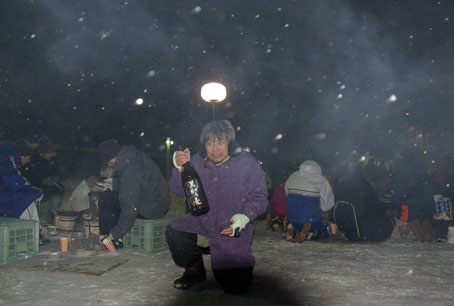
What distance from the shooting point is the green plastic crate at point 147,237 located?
5082mm

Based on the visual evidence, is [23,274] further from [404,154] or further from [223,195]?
[404,154]

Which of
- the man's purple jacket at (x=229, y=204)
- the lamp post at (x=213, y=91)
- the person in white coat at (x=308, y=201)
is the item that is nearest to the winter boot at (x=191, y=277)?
the man's purple jacket at (x=229, y=204)

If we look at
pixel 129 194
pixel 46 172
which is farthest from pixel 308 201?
pixel 46 172

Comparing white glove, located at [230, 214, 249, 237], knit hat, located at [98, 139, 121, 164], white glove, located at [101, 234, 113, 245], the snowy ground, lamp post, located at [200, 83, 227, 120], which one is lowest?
the snowy ground

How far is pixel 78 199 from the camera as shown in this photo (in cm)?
687

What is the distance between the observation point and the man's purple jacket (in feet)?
11.7

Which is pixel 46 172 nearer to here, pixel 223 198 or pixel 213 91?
pixel 213 91

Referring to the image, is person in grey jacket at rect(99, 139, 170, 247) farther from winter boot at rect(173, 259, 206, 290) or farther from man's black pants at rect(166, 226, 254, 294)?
winter boot at rect(173, 259, 206, 290)

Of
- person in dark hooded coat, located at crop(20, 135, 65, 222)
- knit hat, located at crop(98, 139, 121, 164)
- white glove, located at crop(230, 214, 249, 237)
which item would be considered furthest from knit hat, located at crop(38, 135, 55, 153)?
white glove, located at crop(230, 214, 249, 237)

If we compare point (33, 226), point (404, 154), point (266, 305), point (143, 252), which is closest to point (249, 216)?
point (266, 305)

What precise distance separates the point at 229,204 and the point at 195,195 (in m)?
0.34

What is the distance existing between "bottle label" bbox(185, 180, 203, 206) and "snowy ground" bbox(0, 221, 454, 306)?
83 centimetres

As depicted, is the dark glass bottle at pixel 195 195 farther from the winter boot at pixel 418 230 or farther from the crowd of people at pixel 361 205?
the winter boot at pixel 418 230

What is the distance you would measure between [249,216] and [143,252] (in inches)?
88.5
